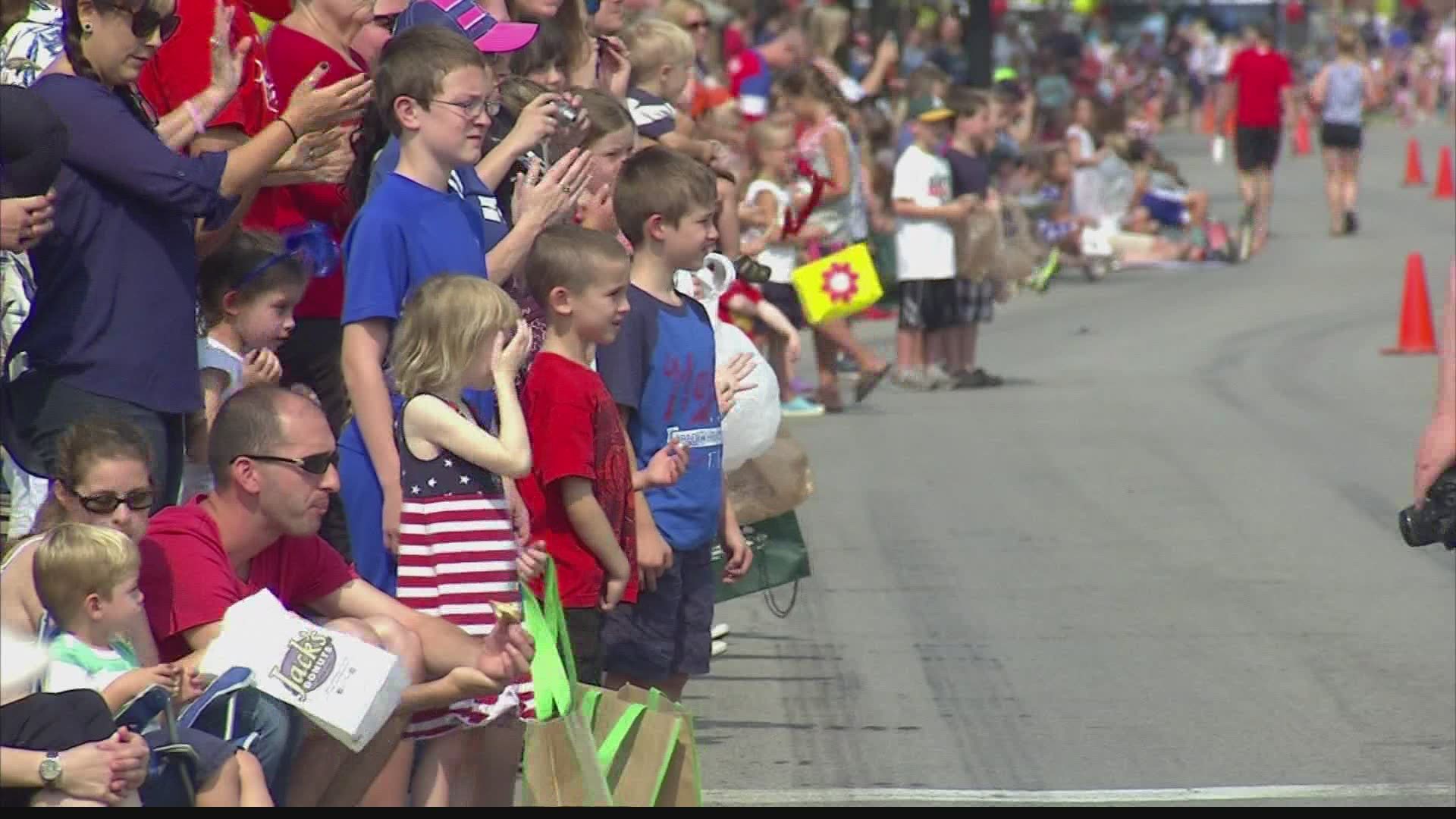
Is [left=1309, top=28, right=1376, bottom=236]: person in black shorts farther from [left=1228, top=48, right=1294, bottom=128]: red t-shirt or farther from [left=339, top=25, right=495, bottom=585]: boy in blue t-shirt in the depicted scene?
[left=339, top=25, right=495, bottom=585]: boy in blue t-shirt

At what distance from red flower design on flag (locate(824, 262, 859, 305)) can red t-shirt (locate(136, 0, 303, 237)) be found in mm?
6881

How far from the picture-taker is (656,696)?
540cm

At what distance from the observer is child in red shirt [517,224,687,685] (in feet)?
19.3

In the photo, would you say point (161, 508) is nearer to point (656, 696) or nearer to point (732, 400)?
point (656, 696)

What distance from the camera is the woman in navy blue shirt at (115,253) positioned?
527cm

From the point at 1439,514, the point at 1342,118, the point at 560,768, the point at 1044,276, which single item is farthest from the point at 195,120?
the point at 1342,118

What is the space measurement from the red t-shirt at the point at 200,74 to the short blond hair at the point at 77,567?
1884 mm

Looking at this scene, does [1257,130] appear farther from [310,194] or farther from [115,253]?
[115,253]

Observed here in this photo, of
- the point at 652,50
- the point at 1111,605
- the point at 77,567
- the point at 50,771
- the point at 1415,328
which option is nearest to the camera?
the point at 50,771

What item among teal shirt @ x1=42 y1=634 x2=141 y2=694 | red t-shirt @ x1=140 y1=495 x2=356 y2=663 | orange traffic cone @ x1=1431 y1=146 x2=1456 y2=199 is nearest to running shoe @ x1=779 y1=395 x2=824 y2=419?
red t-shirt @ x1=140 y1=495 x2=356 y2=663

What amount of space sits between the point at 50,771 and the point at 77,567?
480 mm

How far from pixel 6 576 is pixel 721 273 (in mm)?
3362

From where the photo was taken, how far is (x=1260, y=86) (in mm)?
25438

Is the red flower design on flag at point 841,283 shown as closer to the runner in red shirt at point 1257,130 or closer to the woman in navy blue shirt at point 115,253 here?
the woman in navy blue shirt at point 115,253
